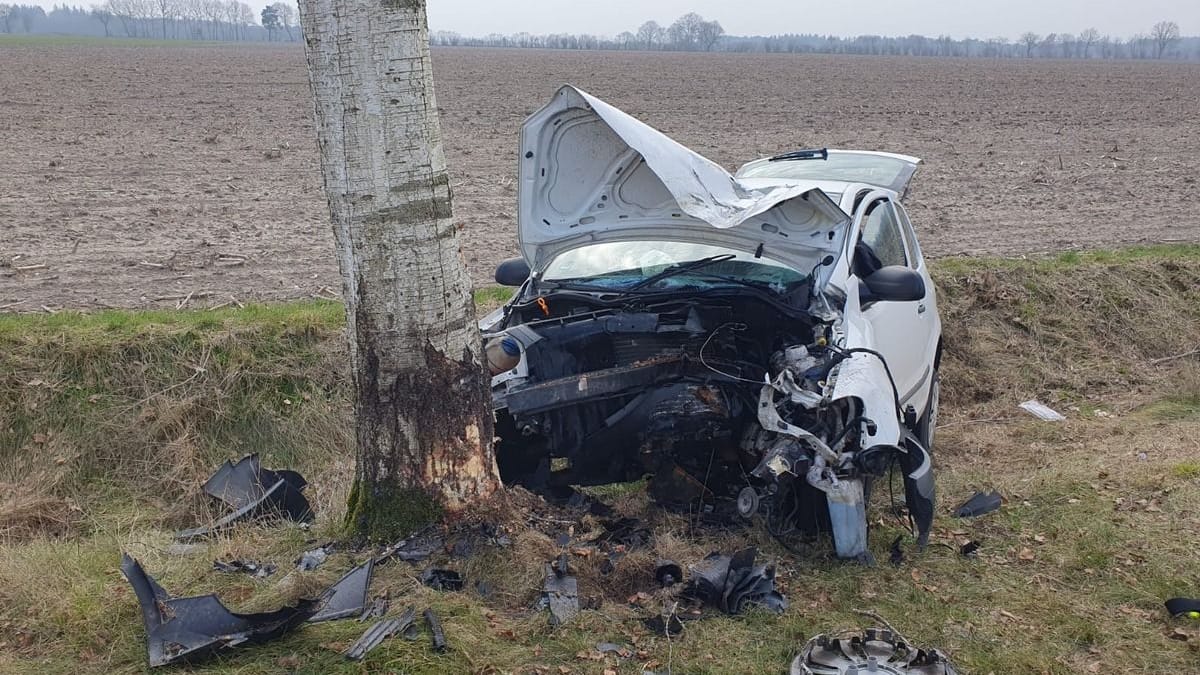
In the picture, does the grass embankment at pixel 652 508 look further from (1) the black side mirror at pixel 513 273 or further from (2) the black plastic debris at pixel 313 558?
(1) the black side mirror at pixel 513 273

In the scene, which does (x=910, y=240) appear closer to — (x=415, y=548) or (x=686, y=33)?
(x=415, y=548)

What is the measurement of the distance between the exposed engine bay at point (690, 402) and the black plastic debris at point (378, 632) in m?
1.40

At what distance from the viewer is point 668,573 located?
470 centimetres

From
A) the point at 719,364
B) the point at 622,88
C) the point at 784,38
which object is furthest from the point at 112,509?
the point at 784,38

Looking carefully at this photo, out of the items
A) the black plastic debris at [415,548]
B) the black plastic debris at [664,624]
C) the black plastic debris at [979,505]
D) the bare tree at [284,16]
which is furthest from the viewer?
the bare tree at [284,16]

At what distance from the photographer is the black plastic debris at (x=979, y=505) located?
5.77 meters

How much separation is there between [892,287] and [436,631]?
10.2 ft

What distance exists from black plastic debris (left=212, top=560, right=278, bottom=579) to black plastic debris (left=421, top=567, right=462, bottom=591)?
770mm

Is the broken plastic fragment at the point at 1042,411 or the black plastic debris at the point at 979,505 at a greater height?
the black plastic debris at the point at 979,505

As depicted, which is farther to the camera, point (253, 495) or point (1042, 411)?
point (1042, 411)

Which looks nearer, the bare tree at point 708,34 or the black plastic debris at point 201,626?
the black plastic debris at point 201,626

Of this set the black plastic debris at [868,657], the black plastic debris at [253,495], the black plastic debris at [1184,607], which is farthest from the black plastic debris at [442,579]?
the black plastic debris at [1184,607]

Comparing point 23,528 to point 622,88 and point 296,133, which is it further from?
point 622,88

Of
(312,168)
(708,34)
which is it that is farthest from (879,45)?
(312,168)
